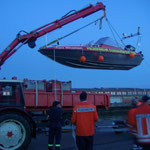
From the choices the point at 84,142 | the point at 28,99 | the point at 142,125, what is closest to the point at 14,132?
the point at 84,142

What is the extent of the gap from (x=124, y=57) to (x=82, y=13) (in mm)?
5828

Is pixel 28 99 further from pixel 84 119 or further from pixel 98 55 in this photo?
pixel 98 55

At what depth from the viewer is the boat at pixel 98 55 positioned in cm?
1366

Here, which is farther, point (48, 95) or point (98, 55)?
point (98, 55)

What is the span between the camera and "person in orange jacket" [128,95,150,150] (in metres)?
3.50

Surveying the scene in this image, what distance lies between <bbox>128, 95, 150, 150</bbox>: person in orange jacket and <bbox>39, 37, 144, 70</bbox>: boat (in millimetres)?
9039

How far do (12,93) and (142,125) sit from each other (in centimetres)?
372

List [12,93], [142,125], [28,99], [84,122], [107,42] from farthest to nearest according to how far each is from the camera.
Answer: [107,42]
[28,99]
[12,93]
[84,122]
[142,125]

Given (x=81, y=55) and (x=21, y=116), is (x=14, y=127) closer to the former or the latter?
(x=21, y=116)

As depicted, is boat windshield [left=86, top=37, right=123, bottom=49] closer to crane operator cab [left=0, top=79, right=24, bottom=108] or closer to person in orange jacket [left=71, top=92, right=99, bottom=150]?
crane operator cab [left=0, top=79, right=24, bottom=108]

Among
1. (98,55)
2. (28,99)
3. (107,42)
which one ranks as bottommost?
(28,99)

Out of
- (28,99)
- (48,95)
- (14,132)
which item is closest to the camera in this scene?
(14,132)

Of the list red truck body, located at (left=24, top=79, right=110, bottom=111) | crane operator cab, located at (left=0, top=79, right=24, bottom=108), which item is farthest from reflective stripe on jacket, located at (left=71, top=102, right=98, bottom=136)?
red truck body, located at (left=24, top=79, right=110, bottom=111)

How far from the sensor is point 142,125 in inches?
140
